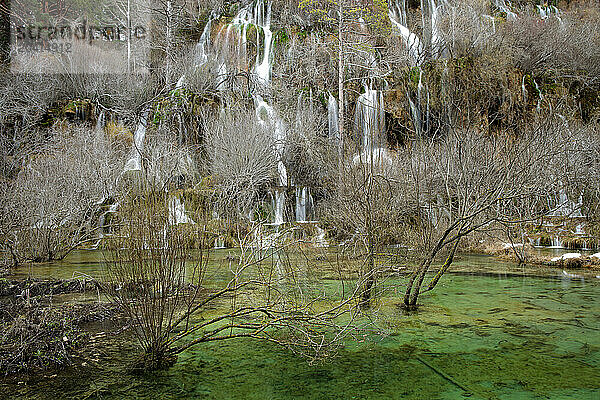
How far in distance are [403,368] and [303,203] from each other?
1799cm

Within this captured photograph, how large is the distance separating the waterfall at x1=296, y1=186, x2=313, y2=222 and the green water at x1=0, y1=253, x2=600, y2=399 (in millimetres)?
15285

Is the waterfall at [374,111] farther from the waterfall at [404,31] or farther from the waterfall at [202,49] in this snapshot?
the waterfall at [202,49]

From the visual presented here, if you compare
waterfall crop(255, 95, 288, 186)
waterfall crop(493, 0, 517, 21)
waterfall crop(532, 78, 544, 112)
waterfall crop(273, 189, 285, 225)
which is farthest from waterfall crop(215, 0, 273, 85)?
waterfall crop(493, 0, 517, 21)

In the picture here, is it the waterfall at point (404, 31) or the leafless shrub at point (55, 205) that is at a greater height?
the waterfall at point (404, 31)

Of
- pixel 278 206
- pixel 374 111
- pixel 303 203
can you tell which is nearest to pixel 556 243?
pixel 303 203

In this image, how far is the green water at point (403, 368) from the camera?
4773 millimetres

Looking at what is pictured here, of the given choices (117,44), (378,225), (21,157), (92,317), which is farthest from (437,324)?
(117,44)

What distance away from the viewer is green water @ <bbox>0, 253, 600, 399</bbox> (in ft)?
15.7

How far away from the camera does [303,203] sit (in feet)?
76.5

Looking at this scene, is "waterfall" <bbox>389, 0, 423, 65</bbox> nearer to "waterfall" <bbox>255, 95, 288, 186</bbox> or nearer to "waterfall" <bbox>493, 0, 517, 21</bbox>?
"waterfall" <bbox>493, 0, 517, 21</bbox>

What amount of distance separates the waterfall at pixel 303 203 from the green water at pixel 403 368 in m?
15.3

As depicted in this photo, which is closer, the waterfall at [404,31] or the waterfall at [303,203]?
the waterfall at [303,203]

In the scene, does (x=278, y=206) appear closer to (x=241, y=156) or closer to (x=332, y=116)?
(x=241, y=156)

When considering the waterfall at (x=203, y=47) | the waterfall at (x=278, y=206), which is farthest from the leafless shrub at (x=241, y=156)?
the waterfall at (x=203, y=47)
